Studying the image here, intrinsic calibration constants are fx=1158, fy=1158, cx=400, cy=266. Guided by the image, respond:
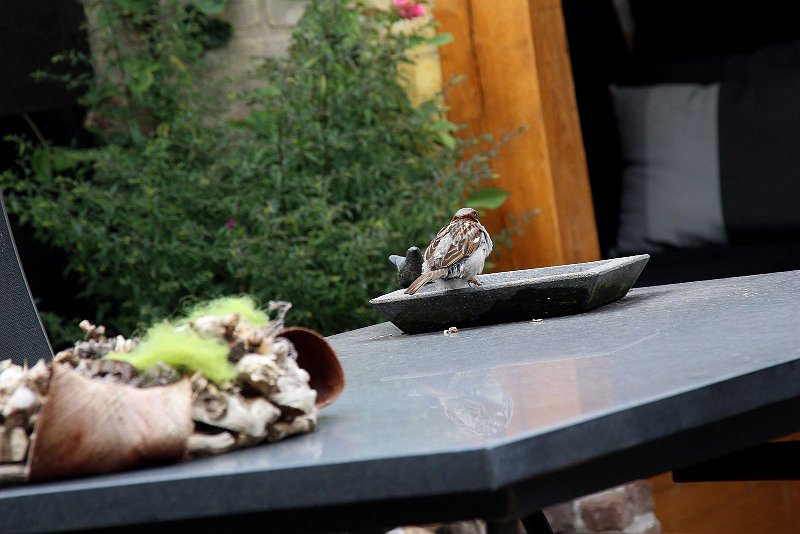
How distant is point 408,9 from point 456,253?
6.71ft

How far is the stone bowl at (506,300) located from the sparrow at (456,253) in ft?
0.09

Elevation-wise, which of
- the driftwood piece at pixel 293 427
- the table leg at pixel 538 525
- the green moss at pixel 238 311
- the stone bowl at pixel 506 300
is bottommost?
the table leg at pixel 538 525

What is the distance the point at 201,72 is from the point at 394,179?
0.81 metres

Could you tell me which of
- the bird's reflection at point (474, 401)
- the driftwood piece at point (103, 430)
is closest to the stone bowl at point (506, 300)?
the bird's reflection at point (474, 401)

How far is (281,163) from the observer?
130 inches

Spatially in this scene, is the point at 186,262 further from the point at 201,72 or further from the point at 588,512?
the point at 588,512

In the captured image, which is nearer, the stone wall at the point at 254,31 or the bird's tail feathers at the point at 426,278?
the bird's tail feathers at the point at 426,278

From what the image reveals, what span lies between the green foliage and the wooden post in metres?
0.11

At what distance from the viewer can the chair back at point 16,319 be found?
5.88 ft

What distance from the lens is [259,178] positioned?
3.39 m

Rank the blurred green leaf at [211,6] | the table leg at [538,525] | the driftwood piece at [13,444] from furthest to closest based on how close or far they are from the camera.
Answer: the blurred green leaf at [211,6] → the table leg at [538,525] → the driftwood piece at [13,444]

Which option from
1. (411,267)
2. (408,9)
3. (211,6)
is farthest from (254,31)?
(411,267)

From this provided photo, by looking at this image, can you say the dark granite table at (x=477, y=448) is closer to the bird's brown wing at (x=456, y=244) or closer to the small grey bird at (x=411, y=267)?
the bird's brown wing at (x=456, y=244)

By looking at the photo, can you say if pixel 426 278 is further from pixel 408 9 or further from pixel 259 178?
pixel 408 9
